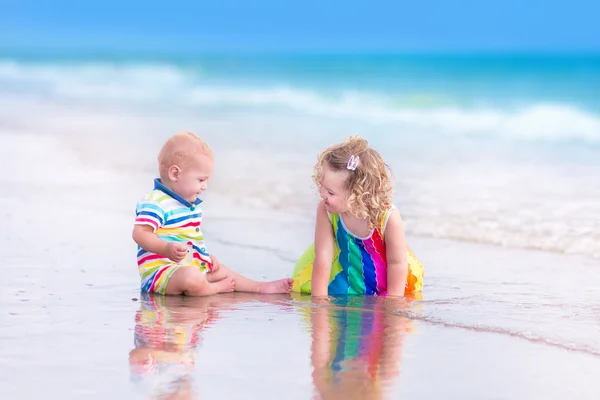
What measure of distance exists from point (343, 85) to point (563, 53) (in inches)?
279

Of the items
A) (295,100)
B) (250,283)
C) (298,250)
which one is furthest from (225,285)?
(295,100)

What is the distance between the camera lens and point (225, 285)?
16.1 feet

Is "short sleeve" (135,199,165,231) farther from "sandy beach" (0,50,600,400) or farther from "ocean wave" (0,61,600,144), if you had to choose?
"ocean wave" (0,61,600,144)

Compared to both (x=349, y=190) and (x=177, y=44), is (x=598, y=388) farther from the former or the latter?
(x=177, y=44)

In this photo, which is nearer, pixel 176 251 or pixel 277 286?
pixel 176 251

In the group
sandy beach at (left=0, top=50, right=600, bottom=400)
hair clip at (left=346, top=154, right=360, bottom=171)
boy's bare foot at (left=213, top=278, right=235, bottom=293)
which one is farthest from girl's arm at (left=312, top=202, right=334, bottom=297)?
boy's bare foot at (left=213, top=278, right=235, bottom=293)

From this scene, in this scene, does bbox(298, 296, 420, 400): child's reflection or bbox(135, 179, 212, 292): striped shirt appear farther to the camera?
bbox(135, 179, 212, 292): striped shirt

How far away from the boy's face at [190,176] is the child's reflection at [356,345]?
0.90m

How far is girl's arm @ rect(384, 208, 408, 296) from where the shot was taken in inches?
187

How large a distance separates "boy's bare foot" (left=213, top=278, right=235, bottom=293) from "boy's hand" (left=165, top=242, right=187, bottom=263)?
416 millimetres

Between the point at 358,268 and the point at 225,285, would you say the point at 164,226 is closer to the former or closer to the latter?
the point at 225,285

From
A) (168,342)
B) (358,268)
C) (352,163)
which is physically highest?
(352,163)

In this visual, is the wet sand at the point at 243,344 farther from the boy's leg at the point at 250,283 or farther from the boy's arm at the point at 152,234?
the boy's arm at the point at 152,234

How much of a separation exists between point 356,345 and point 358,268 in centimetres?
147
